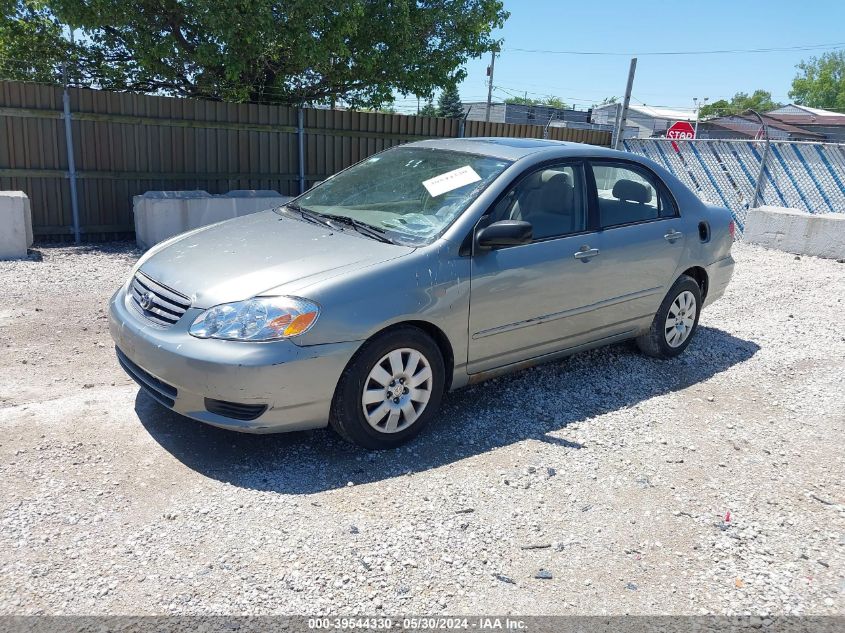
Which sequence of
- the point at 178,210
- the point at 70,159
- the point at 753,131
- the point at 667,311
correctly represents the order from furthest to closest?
the point at 753,131 < the point at 70,159 < the point at 178,210 < the point at 667,311

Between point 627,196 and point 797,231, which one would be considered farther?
point 797,231

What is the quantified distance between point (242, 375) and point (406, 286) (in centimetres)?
99

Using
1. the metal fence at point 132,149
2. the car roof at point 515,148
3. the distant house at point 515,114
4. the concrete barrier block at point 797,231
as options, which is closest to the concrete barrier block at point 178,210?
the metal fence at point 132,149

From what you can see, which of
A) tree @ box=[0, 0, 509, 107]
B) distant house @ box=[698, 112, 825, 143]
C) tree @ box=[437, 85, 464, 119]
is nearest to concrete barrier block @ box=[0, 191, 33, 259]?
tree @ box=[0, 0, 509, 107]

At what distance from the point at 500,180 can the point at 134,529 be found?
Result: 281 centimetres

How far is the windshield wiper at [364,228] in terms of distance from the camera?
4.18 metres

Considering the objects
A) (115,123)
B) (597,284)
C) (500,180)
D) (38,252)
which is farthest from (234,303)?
(115,123)

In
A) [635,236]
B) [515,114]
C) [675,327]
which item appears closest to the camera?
[635,236]

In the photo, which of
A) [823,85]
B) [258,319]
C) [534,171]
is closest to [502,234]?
[534,171]

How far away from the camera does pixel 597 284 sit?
16.1ft

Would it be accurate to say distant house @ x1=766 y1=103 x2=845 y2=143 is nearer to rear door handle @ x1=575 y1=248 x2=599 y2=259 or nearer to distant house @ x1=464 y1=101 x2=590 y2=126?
distant house @ x1=464 y1=101 x2=590 y2=126

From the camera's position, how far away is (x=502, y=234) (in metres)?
4.12

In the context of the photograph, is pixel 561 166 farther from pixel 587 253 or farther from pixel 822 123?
pixel 822 123

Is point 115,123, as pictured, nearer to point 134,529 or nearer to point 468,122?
point 468,122
